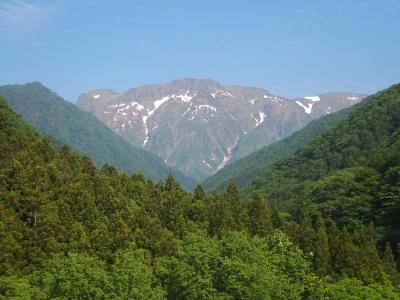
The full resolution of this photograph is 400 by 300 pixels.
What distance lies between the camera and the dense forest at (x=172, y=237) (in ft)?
138

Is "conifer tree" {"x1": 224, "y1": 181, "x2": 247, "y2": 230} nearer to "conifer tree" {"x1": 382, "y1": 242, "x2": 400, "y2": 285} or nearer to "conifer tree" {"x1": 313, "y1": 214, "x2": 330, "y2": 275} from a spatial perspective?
"conifer tree" {"x1": 313, "y1": 214, "x2": 330, "y2": 275}

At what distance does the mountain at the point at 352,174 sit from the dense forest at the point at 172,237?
0.40m

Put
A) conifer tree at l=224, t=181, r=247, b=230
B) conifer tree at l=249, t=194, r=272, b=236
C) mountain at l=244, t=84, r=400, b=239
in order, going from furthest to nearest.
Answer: mountain at l=244, t=84, r=400, b=239, conifer tree at l=249, t=194, r=272, b=236, conifer tree at l=224, t=181, r=247, b=230

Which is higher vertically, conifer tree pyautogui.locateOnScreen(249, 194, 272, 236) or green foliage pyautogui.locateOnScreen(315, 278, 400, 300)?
conifer tree pyautogui.locateOnScreen(249, 194, 272, 236)

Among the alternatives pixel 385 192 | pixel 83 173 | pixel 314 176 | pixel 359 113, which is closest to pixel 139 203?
pixel 83 173

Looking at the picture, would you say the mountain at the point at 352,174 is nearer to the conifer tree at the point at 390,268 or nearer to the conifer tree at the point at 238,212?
the conifer tree at the point at 390,268

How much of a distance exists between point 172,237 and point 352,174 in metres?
59.2

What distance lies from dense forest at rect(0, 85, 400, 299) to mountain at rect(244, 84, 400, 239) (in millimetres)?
404

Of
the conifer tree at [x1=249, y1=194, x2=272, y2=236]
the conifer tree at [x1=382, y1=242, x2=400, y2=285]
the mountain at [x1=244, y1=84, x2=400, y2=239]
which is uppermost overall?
the mountain at [x1=244, y1=84, x2=400, y2=239]

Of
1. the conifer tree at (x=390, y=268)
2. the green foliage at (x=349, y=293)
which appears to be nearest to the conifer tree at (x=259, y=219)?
the conifer tree at (x=390, y=268)

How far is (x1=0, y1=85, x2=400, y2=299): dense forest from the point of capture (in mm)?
41969

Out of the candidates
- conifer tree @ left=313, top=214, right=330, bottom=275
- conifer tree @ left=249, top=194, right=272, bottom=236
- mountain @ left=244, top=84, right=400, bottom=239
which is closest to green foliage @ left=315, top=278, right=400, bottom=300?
conifer tree @ left=313, top=214, right=330, bottom=275

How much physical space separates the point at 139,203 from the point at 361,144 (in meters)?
99.1

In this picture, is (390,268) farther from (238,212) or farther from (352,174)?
(352,174)
